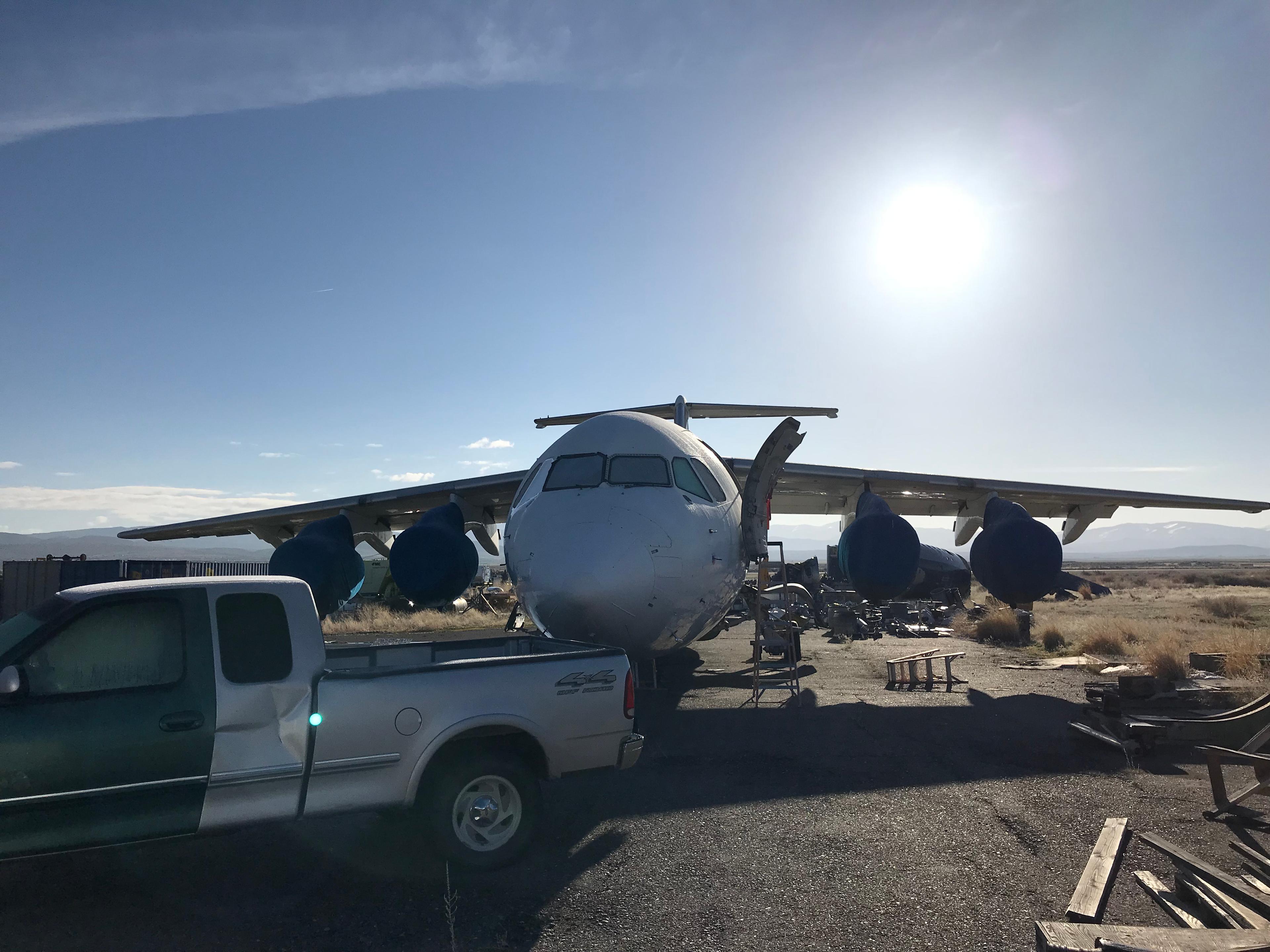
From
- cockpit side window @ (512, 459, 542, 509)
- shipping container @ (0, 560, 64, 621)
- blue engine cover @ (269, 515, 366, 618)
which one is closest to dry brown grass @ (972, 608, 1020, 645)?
cockpit side window @ (512, 459, 542, 509)

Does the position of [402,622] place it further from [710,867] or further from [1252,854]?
[1252,854]

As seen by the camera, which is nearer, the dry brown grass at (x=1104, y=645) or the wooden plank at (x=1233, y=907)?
the wooden plank at (x=1233, y=907)

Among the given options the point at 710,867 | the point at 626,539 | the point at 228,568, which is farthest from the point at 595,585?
the point at 228,568

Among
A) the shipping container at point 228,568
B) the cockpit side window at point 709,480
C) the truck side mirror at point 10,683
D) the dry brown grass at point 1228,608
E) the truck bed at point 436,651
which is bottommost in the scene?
the dry brown grass at point 1228,608

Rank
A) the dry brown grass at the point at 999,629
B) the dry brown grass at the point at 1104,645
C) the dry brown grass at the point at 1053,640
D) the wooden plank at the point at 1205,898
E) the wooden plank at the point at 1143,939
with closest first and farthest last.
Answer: the wooden plank at the point at 1143,939 < the wooden plank at the point at 1205,898 < the dry brown grass at the point at 1104,645 < the dry brown grass at the point at 1053,640 < the dry brown grass at the point at 999,629

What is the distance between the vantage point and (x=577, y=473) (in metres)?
8.56

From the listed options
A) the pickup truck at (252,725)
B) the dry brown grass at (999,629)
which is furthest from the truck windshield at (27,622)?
the dry brown grass at (999,629)

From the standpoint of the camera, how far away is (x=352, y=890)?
4.52 metres

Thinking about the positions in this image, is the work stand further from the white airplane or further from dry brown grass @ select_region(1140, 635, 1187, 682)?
dry brown grass @ select_region(1140, 635, 1187, 682)

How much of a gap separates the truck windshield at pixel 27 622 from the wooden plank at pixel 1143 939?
5.42 metres

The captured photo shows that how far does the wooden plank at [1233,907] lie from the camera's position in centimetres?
352

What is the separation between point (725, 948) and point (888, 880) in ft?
4.51

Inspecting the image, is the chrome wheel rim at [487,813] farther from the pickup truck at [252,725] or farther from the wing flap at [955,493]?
the wing flap at [955,493]

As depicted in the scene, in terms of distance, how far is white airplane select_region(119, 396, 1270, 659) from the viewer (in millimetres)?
7363
